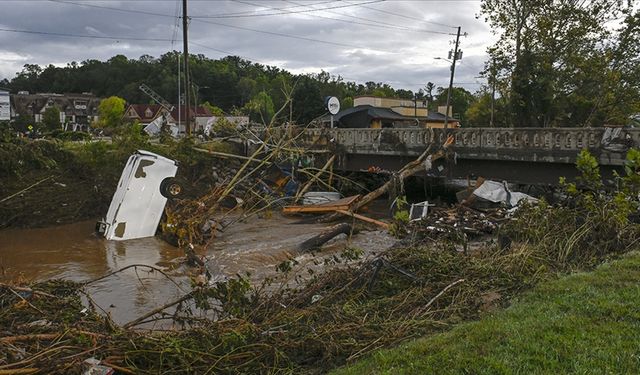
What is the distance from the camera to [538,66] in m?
26.3

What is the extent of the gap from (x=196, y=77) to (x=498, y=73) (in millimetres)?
68263

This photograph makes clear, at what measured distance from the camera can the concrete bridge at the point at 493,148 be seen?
16.1 m

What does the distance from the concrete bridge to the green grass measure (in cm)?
1105

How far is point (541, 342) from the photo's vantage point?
466 centimetres

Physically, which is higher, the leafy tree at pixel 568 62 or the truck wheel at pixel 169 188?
the leafy tree at pixel 568 62

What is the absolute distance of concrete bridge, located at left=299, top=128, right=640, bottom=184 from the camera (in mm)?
16094

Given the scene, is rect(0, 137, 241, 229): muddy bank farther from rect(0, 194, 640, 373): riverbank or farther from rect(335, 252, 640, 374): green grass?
rect(335, 252, 640, 374): green grass

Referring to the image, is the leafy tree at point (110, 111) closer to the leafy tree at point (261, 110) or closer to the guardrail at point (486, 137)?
the leafy tree at point (261, 110)

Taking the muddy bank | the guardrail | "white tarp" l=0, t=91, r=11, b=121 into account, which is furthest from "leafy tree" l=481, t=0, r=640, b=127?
"white tarp" l=0, t=91, r=11, b=121

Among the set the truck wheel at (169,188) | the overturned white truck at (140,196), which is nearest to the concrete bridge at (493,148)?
the truck wheel at (169,188)

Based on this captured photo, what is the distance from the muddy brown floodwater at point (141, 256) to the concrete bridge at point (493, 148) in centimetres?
588

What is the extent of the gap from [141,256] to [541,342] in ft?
37.2

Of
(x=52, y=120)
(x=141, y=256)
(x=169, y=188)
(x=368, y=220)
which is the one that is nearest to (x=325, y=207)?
(x=368, y=220)

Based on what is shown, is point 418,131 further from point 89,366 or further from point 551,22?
point 89,366
